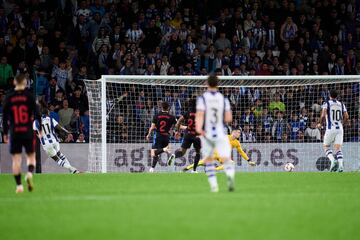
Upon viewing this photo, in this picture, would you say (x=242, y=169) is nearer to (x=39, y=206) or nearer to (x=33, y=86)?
(x=33, y=86)

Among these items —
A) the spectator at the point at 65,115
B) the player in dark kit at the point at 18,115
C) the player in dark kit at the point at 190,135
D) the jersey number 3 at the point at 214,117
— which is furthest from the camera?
the spectator at the point at 65,115

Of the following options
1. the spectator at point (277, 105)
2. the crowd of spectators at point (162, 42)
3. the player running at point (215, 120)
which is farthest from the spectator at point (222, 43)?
the player running at point (215, 120)

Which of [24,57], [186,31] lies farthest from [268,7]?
[24,57]

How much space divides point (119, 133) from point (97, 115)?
0.88m

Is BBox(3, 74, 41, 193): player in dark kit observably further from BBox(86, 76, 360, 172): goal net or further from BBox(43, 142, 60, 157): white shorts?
BBox(86, 76, 360, 172): goal net

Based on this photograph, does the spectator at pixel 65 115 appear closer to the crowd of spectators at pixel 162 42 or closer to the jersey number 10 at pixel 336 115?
the crowd of spectators at pixel 162 42

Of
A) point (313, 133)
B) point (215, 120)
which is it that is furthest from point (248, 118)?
point (215, 120)

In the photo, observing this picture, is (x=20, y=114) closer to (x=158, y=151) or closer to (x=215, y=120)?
(x=215, y=120)

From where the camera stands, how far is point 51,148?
80.1ft

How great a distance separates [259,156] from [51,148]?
20.3 ft

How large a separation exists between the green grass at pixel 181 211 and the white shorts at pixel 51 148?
5921 millimetres

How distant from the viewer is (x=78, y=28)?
2869cm

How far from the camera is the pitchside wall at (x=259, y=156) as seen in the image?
25438 millimetres

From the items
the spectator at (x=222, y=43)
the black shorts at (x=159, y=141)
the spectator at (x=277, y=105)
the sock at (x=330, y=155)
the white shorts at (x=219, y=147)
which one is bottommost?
the sock at (x=330, y=155)
